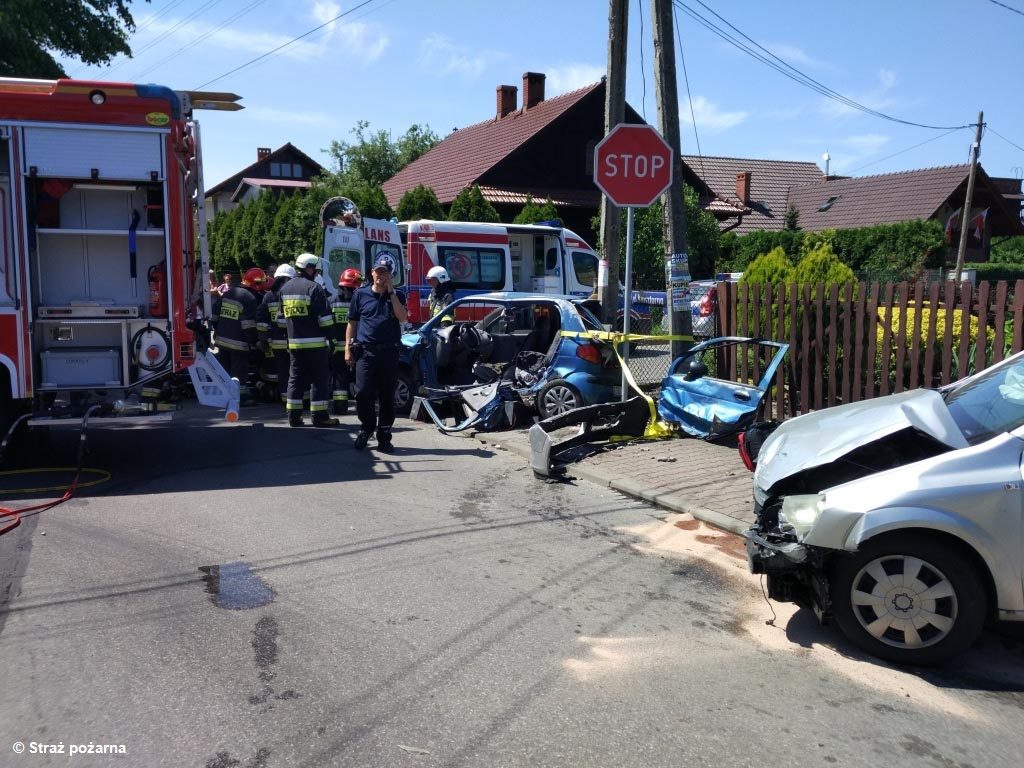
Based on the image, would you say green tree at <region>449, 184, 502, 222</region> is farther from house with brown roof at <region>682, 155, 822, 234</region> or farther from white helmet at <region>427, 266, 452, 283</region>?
house with brown roof at <region>682, 155, 822, 234</region>

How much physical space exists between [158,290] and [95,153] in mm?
1256

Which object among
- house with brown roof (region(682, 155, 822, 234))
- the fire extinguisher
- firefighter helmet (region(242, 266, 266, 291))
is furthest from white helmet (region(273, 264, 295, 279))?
house with brown roof (region(682, 155, 822, 234))

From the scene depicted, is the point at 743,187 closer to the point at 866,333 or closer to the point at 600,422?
the point at 866,333

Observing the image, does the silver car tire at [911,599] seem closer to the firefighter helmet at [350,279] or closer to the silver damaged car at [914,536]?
the silver damaged car at [914,536]

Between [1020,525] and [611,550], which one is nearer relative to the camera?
[1020,525]

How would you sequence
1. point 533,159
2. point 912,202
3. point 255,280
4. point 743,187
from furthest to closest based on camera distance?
1. point 743,187
2. point 912,202
3. point 533,159
4. point 255,280

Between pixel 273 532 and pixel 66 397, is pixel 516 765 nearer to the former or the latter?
pixel 273 532

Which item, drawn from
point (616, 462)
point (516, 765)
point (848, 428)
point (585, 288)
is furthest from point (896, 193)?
point (516, 765)

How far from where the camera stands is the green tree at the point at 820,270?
10.7 metres

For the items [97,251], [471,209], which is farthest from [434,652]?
[471,209]

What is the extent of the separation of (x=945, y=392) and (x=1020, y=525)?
146 cm

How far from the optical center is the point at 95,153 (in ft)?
24.5

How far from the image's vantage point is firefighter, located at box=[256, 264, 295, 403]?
11.8 metres

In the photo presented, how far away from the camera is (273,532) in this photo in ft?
20.4
